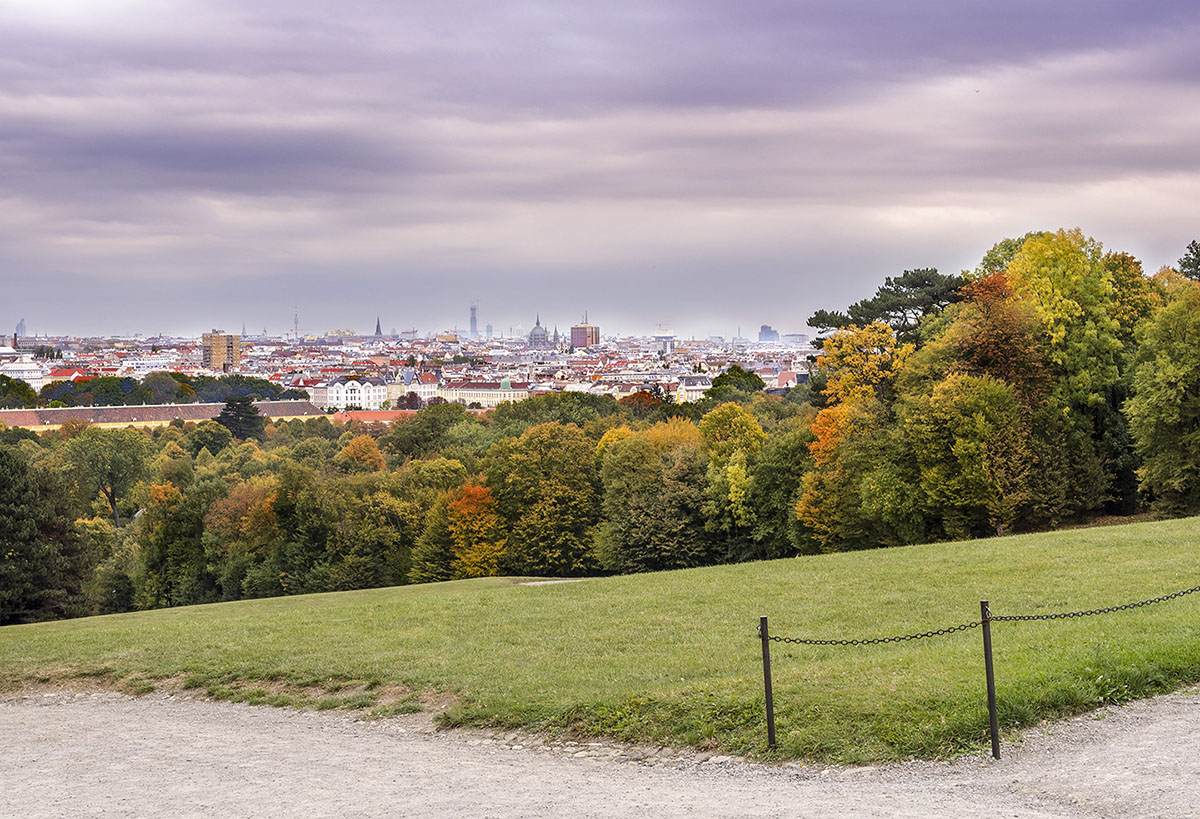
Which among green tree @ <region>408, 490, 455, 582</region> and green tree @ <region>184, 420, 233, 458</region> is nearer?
green tree @ <region>408, 490, 455, 582</region>

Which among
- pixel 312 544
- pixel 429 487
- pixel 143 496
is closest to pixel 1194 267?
pixel 429 487

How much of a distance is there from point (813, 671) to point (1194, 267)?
5423cm

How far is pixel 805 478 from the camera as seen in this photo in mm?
41938

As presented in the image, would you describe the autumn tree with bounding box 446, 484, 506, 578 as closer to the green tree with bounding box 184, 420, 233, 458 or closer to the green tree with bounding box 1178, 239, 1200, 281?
the green tree with bounding box 1178, 239, 1200, 281

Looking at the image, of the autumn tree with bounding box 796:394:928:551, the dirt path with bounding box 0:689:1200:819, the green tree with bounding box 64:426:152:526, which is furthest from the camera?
the green tree with bounding box 64:426:152:526

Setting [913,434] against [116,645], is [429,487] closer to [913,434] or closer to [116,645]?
[913,434]

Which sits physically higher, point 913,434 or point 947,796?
point 913,434

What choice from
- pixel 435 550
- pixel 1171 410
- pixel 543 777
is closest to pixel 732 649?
pixel 543 777

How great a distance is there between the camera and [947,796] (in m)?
9.29

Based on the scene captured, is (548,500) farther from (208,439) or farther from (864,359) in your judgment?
(208,439)

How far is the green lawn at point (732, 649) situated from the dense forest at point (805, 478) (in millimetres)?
11285

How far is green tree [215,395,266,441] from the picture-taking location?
131875mm

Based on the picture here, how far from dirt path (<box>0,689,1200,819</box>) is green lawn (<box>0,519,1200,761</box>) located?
1.71 feet

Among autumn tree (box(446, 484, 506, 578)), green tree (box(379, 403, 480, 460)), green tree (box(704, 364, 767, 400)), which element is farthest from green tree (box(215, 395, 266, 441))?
autumn tree (box(446, 484, 506, 578))
